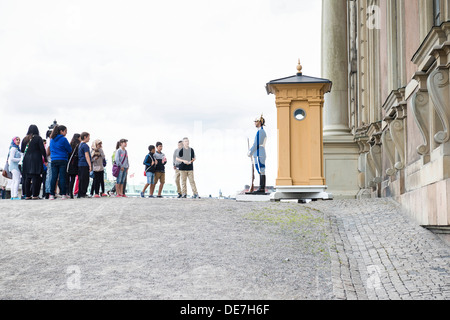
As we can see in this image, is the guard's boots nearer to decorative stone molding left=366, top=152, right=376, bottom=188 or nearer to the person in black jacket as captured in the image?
decorative stone molding left=366, top=152, right=376, bottom=188

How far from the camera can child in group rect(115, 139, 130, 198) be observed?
18.8 metres

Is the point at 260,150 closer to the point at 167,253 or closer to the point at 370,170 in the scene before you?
the point at 370,170

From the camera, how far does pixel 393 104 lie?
13.9m

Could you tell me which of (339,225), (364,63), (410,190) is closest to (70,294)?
(339,225)

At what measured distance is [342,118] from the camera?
21.1 m

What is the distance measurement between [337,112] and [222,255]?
1332 centimetres

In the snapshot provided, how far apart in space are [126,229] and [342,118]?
1176cm

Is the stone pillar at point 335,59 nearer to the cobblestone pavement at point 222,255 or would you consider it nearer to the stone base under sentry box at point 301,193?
the stone base under sentry box at point 301,193

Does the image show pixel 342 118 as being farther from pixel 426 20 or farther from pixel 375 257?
pixel 375 257

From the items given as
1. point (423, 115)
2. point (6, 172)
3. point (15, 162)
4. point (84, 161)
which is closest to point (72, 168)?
point (84, 161)

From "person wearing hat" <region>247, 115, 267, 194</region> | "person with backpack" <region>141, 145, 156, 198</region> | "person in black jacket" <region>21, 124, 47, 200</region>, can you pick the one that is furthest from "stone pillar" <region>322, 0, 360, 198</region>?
"person in black jacket" <region>21, 124, 47, 200</region>

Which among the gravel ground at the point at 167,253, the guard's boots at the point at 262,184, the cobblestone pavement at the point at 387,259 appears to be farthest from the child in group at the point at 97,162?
the cobblestone pavement at the point at 387,259

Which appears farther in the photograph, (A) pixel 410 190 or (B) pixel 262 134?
(B) pixel 262 134

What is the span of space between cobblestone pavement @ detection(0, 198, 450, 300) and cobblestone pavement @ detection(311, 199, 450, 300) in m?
0.01
